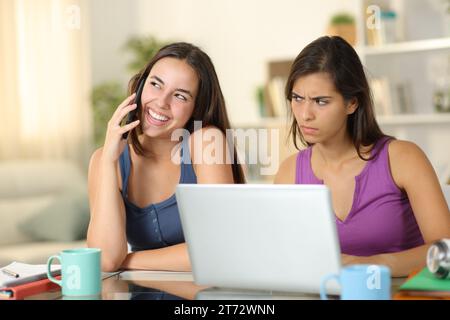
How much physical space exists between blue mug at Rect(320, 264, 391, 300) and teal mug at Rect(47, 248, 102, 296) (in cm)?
41

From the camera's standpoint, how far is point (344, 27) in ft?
12.6

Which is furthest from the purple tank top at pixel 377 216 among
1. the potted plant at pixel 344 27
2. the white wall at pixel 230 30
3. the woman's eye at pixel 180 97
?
the white wall at pixel 230 30

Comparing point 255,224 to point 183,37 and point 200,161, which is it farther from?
point 183,37

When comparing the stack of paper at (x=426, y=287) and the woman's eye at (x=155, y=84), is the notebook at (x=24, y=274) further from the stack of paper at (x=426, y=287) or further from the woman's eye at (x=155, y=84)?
the stack of paper at (x=426, y=287)

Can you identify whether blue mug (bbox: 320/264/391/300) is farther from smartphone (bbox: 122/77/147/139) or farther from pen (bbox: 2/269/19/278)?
smartphone (bbox: 122/77/147/139)

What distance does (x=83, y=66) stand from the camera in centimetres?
451

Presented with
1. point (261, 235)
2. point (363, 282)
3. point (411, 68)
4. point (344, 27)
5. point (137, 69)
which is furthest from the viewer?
point (137, 69)

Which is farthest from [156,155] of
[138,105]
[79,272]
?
[79,272]

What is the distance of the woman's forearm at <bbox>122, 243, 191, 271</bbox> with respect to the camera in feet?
4.80

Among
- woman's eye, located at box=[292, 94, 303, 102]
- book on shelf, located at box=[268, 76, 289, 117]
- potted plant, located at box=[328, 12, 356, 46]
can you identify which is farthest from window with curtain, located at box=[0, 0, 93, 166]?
woman's eye, located at box=[292, 94, 303, 102]

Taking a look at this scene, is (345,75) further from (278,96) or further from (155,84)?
(278,96)

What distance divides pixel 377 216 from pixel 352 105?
0.28 meters

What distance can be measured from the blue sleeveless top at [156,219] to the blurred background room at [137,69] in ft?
5.58
